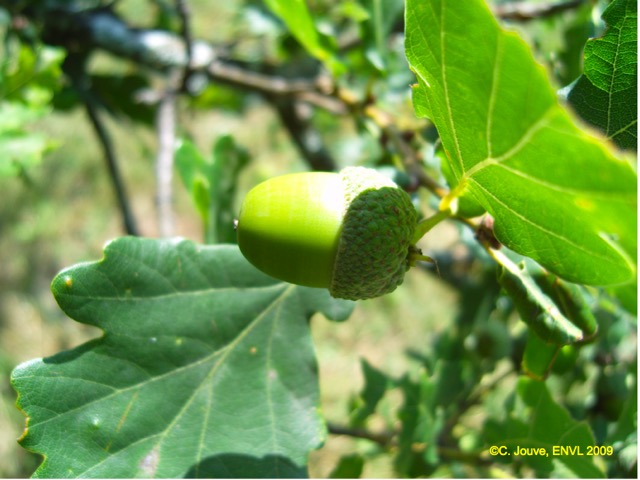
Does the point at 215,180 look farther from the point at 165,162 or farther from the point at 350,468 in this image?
the point at 350,468

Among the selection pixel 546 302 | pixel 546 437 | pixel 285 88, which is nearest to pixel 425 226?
pixel 546 302

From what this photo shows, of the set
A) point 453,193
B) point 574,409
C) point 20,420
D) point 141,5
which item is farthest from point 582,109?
point 141,5

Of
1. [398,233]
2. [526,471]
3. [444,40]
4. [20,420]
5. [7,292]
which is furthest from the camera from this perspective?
[7,292]

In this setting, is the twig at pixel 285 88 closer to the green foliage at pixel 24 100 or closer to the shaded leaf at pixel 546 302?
the green foliage at pixel 24 100

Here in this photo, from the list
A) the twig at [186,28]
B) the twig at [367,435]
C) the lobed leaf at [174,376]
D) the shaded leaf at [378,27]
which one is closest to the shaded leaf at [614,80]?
the lobed leaf at [174,376]

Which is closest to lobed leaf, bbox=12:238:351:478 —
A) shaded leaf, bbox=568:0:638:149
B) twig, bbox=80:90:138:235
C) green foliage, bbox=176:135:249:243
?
green foliage, bbox=176:135:249:243

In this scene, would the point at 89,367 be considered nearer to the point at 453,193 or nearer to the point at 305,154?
the point at 453,193
